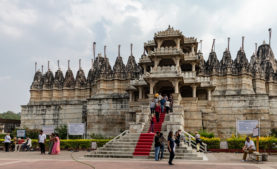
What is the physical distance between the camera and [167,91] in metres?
31.8

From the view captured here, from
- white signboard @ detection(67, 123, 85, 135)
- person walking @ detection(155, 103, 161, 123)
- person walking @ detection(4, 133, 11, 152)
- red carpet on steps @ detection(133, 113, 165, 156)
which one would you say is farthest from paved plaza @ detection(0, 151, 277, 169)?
white signboard @ detection(67, 123, 85, 135)

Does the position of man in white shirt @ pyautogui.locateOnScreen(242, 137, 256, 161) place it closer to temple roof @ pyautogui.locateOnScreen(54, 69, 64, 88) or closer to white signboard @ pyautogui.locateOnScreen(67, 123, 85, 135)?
white signboard @ pyautogui.locateOnScreen(67, 123, 85, 135)

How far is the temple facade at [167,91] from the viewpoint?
1110 inches

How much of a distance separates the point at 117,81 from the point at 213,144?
2169 centimetres

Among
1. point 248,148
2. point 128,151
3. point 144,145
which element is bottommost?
point 128,151

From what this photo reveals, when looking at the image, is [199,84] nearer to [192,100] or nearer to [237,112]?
[192,100]

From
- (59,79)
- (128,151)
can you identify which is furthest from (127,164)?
(59,79)

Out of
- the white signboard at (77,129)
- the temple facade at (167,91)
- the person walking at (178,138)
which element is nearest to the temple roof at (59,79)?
the temple facade at (167,91)

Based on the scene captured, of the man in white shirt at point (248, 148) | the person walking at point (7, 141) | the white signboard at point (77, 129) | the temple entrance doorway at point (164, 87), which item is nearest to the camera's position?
the man in white shirt at point (248, 148)

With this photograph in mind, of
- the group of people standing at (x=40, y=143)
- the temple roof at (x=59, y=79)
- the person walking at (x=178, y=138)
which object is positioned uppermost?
the temple roof at (x=59, y=79)

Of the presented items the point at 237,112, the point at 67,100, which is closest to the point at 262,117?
the point at 237,112

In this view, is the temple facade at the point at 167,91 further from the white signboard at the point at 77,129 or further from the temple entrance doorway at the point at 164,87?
the white signboard at the point at 77,129

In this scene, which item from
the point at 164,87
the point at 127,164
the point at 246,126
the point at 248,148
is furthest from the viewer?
the point at 164,87

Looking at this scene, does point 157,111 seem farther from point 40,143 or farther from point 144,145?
point 40,143
